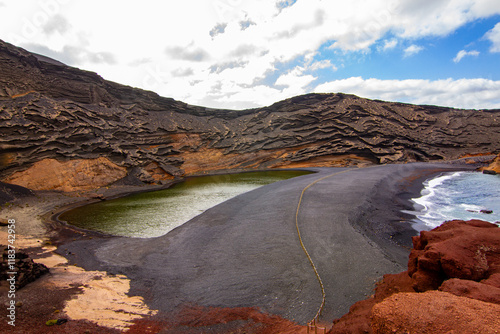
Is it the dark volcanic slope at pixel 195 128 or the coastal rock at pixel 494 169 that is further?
the dark volcanic slope at pixel 195 128

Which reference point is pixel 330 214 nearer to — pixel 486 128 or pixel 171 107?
pixel 171 107

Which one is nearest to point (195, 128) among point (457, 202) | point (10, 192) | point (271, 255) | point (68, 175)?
point (68, 175)

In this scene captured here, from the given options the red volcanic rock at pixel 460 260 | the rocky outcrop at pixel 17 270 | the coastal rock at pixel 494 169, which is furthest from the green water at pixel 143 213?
the coastal rock at pixel 494 169

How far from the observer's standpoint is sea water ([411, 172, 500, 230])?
14.8 metres

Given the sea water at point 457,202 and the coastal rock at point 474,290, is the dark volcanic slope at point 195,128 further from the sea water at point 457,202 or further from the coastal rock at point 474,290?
the coastal rock at point 474,290

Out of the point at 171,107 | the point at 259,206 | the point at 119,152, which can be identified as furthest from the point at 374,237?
the point at 171,107

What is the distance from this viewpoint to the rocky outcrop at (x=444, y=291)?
8.86 feet

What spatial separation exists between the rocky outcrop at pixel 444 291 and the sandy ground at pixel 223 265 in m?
2.06

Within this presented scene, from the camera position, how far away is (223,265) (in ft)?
32.6

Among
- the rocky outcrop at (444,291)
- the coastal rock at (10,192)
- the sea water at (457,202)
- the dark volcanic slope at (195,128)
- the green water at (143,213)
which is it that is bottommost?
the green water at (143,213)

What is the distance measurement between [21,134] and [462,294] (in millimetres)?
38205

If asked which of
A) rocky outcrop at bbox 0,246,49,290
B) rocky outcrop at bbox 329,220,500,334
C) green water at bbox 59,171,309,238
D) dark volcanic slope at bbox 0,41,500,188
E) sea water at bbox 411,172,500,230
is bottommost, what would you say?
green water at bbox 59,171,309,238

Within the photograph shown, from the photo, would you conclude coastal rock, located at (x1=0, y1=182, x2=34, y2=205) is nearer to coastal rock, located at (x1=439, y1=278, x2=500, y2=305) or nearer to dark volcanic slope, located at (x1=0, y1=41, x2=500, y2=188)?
dark volcanic slope, located at (x1=0, y1=41, x2=500, y2=188)

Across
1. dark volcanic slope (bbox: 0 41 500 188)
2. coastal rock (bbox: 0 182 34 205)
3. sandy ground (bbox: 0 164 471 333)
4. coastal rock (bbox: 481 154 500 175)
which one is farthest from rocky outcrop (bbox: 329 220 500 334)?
dark volcanic slope (bbox: 0 41 500 188)
